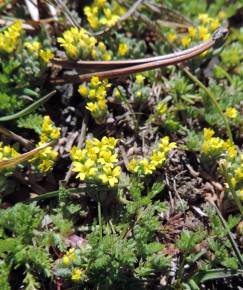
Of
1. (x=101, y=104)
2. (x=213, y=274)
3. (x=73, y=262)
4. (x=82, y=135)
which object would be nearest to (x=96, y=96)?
(x=101, y=104)

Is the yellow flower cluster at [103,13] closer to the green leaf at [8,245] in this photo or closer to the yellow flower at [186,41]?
the yellow flower at [186,41]

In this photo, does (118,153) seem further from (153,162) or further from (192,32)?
(192,32)

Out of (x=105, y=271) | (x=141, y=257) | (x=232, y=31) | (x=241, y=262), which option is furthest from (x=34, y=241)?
(x=232, y=31)

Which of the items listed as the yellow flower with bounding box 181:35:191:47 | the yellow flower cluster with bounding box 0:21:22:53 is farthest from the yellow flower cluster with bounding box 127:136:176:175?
the yellow flower cluster with bounding box 0:21:22:53

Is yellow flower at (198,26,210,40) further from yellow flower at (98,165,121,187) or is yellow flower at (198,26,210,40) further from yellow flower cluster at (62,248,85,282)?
yellow flower cluster at (62,248,85,282)

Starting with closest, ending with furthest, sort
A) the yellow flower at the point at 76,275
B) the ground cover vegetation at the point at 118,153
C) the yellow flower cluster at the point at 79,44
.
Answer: the yellow flower at the point at 76,275 → the ground cover vegetation at the point at 118,153 → the yellow flower cluster at the point at 79,44

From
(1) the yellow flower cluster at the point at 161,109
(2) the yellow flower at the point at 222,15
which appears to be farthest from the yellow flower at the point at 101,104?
(2) the yellow flower at the point at 222,15
